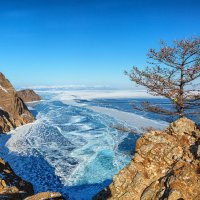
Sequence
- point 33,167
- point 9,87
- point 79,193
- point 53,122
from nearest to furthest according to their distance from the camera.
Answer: point 79,193 < point 33,167 < point 53,122 < point 9,87

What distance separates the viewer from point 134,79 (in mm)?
17766

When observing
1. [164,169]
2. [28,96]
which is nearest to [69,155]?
[164,169]

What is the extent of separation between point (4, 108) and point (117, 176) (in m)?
45.5

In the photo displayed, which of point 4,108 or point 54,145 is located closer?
point 54,145

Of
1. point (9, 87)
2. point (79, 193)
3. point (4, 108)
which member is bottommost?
point (79, 193)

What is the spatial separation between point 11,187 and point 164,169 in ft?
24.3

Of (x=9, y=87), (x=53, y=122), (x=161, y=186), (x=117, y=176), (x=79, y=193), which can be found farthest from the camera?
(x=9, y=87)

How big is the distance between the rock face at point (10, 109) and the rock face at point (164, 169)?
3628 cm

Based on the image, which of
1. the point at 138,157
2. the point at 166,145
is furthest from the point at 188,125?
Answer: the point at 138,157

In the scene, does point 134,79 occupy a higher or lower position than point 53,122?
higher

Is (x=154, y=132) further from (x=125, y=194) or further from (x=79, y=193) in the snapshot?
(x=79, y=193)

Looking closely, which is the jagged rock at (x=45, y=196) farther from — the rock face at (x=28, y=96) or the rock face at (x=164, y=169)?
the rock face at (x=28, y=96)

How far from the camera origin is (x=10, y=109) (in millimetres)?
52281

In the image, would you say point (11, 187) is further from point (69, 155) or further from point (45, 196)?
point (69, 155)
